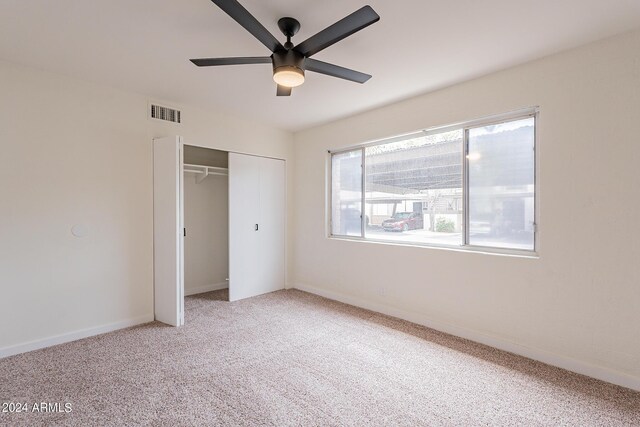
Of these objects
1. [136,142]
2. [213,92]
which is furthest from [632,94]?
[136,142]

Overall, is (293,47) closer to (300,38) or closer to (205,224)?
(300,38)

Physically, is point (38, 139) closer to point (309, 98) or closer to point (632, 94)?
point (309, 98)

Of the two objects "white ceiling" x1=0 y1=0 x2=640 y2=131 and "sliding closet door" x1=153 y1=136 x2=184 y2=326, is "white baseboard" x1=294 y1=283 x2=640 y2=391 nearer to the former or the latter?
"sliding closet door" x1=153 y1=136 x2=184 y2=326

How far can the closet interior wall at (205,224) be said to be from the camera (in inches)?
182

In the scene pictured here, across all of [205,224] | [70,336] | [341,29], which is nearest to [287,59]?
[341,29]

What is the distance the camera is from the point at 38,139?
9.42ft

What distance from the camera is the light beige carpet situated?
1928 mm

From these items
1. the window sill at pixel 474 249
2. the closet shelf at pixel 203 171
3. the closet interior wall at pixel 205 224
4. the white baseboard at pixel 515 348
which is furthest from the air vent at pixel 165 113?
the white baseboard at pixel 515 348

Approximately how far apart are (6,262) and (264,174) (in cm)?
296

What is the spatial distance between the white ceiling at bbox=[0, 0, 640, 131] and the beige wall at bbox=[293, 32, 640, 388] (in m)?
0.22

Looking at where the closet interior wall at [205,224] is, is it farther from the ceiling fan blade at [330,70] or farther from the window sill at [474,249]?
the ceiling fan blade at [330,70]

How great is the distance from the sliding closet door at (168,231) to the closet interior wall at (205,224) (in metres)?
0.98

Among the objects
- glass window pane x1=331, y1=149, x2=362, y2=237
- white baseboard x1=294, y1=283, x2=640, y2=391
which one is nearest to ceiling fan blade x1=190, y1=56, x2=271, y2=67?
glass window pane x1=331, y1=149, x2=362, y2=237

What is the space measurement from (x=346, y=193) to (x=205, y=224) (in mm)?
2256
